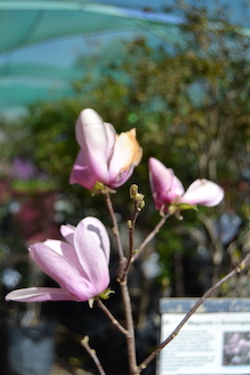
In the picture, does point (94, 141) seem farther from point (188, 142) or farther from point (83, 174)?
point (188, 142)

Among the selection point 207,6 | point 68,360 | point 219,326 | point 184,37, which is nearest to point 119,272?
point 219,326

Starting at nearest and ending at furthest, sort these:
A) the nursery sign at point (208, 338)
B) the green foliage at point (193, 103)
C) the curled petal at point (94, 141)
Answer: the curled petal at point (94, 141) < the nursery sign at point (208, 338) < the green foliage at point (193, 103)

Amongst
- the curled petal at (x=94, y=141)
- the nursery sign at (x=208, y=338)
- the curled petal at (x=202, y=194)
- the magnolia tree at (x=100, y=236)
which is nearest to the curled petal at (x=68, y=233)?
the magnolia tree at (x=100, y=236)

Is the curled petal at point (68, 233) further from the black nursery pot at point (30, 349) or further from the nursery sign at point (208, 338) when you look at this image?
the black nursery pot at point (30, 349)

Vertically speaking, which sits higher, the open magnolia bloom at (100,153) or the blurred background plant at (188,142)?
the open magnolia bloom at (100,153)

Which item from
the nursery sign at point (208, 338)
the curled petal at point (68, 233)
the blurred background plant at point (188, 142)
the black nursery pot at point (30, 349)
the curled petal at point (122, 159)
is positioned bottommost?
the black nursery pot at point (30, 349)

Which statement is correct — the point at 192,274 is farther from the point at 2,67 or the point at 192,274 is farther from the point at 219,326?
the point at 2,67

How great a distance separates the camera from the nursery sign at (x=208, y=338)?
4.13ft

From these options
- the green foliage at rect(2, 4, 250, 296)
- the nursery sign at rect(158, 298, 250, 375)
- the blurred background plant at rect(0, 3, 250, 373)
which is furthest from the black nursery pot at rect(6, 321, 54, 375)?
the nursery sign at rect(158, 298, 250, 375)

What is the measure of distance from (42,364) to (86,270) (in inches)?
98.7

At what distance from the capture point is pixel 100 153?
3.16 feet

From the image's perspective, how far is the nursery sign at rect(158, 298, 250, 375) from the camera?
1.26 meters

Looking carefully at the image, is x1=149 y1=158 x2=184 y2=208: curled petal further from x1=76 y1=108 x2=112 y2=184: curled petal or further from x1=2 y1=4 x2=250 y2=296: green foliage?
x1=2 y1=4 x2=250 y2=296: green foliage

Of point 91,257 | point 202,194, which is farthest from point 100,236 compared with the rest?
point 202,194
